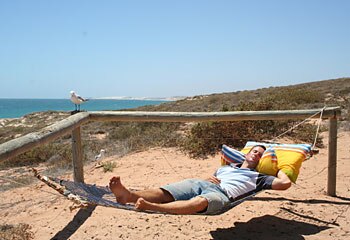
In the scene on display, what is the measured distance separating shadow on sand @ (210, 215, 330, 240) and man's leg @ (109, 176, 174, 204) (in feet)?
2.09

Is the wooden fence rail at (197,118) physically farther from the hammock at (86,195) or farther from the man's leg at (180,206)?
the man's leg at (180,206)

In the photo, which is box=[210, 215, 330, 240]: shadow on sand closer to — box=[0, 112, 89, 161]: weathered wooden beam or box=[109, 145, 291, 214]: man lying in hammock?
box=[109, 145, 291, 214]: man lying in hammock

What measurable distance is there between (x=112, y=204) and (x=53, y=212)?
1.49 metres

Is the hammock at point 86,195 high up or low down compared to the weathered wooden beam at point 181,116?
down

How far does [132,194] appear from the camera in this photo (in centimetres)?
336

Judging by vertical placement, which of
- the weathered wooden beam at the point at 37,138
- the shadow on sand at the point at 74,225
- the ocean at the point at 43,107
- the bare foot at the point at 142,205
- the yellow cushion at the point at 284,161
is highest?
the weathered wooden beam at the point at 37,138

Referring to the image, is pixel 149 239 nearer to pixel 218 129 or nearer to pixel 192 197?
pixel 192 197

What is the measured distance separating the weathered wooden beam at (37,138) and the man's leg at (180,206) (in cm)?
96

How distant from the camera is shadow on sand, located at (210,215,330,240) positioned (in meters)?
3.60

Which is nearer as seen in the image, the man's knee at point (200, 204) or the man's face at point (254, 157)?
the man's knee at point (200, 204)

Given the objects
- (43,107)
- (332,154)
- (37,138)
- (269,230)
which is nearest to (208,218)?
(269,230)

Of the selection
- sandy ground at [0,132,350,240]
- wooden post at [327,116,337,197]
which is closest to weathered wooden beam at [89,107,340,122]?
wooden post at [327,116,337,197]

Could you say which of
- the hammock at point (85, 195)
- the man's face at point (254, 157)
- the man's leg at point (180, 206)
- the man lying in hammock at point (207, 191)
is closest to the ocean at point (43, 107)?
the hammock at point (85, 195)

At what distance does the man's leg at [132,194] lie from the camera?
3.33 metres
